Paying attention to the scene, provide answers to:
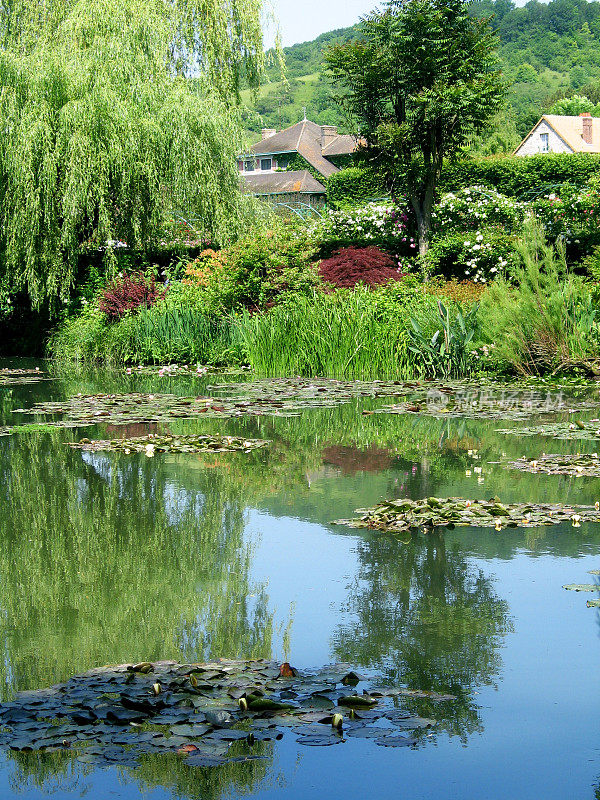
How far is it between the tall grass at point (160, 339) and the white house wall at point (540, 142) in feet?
150

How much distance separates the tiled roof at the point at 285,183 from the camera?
55688 mm

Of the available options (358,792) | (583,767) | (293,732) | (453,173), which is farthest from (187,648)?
(453,173)

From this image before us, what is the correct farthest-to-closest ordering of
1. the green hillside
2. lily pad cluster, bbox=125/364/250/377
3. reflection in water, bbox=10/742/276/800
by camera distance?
the green hillside → lily pad cluster, bbox=125/364/250/377 → reflection in water, bbox=10/742/276/800

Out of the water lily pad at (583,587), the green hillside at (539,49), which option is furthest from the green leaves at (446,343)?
the green hillside at (539,49)

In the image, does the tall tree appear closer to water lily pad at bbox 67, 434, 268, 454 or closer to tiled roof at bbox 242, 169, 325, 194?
water lily pad at bbox 67, 434, 268, 454

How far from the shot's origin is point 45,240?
1725cm

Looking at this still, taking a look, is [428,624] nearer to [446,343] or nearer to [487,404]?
[487,404]

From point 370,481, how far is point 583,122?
58087 millimetres

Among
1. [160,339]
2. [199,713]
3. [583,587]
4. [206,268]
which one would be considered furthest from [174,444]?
[206,268]

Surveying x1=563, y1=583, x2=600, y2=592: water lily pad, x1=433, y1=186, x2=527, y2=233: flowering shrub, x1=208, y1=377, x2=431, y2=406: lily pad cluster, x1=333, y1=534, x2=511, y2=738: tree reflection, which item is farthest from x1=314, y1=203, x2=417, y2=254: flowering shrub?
x1=563, y1=583, x2=600, y2=592: water lily pad

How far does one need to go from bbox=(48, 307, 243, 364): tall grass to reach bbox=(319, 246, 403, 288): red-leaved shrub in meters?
2.07

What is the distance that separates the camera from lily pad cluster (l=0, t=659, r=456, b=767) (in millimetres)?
2652

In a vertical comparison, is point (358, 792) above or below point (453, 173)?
below

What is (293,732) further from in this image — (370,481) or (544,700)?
(370,481)
